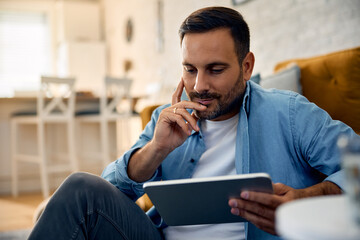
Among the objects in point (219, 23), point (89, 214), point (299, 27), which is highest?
point (299, 27)

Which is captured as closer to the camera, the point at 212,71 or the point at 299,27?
the point at 212,71

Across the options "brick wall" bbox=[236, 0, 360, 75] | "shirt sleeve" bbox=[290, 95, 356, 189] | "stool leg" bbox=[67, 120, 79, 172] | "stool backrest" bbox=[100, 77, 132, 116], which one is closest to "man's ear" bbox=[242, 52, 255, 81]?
"shirt sleeve" bbox=[290, 95, 356, 189]

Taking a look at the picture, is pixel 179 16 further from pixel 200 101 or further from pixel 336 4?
pixel 200 101

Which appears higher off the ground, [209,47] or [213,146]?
[209,47]

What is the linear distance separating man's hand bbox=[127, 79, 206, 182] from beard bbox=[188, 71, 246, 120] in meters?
0.04

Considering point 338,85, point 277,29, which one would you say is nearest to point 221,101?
point 338,85

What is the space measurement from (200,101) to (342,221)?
80cm

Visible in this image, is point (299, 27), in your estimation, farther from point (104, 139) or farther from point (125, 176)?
point (104, 139)

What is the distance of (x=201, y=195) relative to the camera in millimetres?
863

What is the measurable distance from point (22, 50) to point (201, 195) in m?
7.07

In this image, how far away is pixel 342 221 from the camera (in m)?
0.42

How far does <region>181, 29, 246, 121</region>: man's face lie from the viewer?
1170 millimetres

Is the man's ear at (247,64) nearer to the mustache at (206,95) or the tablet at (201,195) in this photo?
the mustache at (206,95)

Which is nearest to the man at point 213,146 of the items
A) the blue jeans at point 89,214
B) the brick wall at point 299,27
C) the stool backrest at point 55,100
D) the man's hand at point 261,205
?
the blue jeans at point 89,214
